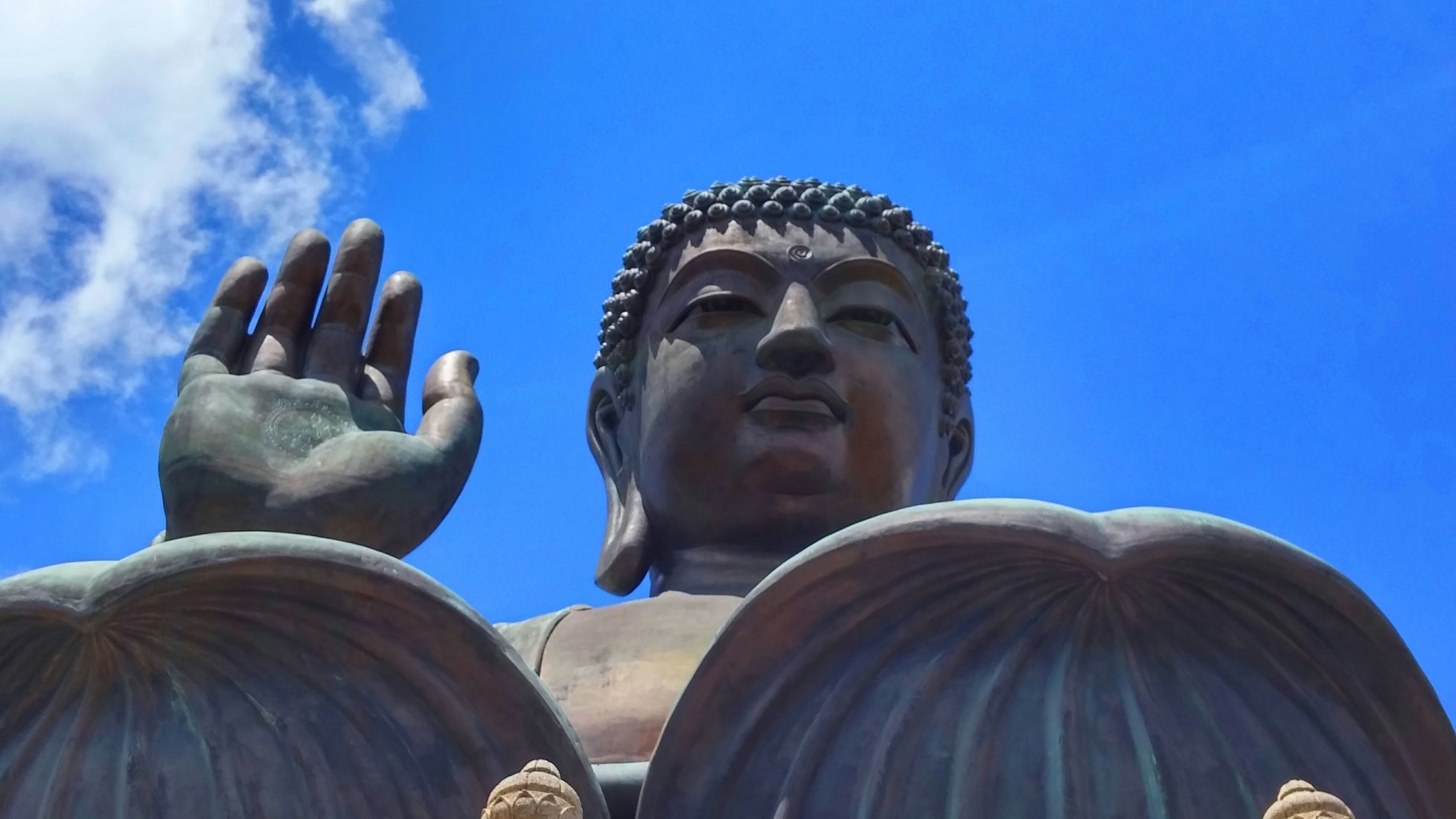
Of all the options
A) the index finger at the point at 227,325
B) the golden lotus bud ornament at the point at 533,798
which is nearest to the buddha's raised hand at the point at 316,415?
the index finger at the point at 227,325

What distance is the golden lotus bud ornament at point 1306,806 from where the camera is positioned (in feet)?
10.9

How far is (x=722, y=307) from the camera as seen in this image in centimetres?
605

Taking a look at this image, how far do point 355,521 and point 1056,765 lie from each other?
8.10 ft

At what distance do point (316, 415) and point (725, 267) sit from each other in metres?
1.40

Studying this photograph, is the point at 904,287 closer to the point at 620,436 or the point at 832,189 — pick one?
the point at 832,189

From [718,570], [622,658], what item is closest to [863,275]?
[718,570]

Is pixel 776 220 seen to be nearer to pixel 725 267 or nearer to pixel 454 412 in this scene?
pixel 725 267

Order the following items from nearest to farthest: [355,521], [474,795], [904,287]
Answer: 1. [474,795]
2. [355,521]
3. [904,287]

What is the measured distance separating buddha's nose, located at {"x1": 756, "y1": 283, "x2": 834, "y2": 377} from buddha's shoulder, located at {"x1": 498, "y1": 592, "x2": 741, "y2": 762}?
743mm

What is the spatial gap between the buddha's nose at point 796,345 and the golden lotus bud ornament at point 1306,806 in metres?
2.58

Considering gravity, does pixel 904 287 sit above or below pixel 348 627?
above

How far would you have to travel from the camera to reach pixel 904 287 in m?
6.22

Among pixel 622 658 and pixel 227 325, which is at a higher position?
pixel 227 325

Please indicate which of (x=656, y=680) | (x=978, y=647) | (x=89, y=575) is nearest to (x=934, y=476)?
(x=656, y=680)
